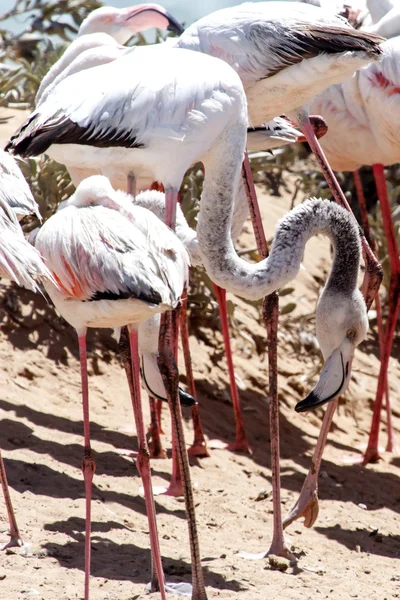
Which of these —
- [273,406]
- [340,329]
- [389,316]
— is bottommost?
[389,316]

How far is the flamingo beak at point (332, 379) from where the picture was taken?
3656 millimetres

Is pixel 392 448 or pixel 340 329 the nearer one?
pixel 340 329

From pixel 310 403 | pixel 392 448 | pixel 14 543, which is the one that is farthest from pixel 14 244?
pixel 392 448

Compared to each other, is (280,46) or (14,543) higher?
(280,46)

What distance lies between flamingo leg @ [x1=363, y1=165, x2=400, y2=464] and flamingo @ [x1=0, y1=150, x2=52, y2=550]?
2.49m

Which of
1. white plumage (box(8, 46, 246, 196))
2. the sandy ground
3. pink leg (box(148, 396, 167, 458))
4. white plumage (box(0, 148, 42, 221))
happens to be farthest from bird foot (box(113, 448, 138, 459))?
white plumage (box(8, 46, 246, 196))

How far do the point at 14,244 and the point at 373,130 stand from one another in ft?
9.64

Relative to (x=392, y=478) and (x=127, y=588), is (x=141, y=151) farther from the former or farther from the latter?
(x=392, y=478)

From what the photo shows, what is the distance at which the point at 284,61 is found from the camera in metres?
4.10

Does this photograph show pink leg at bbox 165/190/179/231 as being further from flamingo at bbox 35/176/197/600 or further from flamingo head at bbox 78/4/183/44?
flamingo head at bbox 78/4/183/44

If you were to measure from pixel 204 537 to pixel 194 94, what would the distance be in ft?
5.74

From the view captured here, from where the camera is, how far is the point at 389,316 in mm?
5680

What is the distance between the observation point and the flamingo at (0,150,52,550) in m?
3.01

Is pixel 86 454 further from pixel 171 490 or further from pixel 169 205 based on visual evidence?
pixel 171 490
